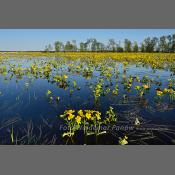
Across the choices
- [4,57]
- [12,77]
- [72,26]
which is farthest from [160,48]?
[4,57]

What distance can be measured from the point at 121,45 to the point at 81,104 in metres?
2.03

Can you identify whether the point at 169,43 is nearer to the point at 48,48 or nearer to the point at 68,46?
the point at 68,46

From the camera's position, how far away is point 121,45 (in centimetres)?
773

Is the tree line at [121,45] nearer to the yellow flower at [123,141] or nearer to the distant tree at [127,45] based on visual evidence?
the distant tree at [127,45]

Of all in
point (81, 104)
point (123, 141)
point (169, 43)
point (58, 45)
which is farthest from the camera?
point (58, 45)

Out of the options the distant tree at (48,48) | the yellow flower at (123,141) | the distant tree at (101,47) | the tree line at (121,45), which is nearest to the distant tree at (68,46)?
the tree line at (121,45)

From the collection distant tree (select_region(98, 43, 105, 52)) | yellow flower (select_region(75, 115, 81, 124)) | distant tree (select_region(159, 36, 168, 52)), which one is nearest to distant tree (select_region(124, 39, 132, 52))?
distant tree (select_region(98, 43, 105, 52))

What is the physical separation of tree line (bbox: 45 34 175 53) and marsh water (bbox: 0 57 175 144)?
0.83 m

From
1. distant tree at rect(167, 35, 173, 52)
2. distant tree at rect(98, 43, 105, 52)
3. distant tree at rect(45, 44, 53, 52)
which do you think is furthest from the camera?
distant tree at rect(98, 43, 105, 52)

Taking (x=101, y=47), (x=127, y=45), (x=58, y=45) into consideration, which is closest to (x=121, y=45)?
(x=127, y=45)

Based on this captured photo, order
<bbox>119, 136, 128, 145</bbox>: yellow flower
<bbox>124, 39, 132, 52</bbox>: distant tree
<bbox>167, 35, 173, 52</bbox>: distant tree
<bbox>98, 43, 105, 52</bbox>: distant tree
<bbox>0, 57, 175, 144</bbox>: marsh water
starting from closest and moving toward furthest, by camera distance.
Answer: <bbox>119, 136, 128, 145</bbox>: yellow flower, <bbox>0, 57, 175, 144</bbox>: marsh water, <bbox>167, 35, 173, 52</bbox>: distant tree, <bbox>124, 39, 132, 52</bbox>: distant tree, <bbox>98, 43, 105, 52</bbox>: distant tree

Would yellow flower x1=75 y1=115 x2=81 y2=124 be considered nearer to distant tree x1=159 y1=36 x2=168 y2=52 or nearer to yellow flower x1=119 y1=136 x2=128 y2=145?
yellow flower x1=119 y1=136 x2=128 y2=145

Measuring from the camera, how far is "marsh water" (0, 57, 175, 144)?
6129 millimetres

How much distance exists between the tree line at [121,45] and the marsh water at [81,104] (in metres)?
0.83
